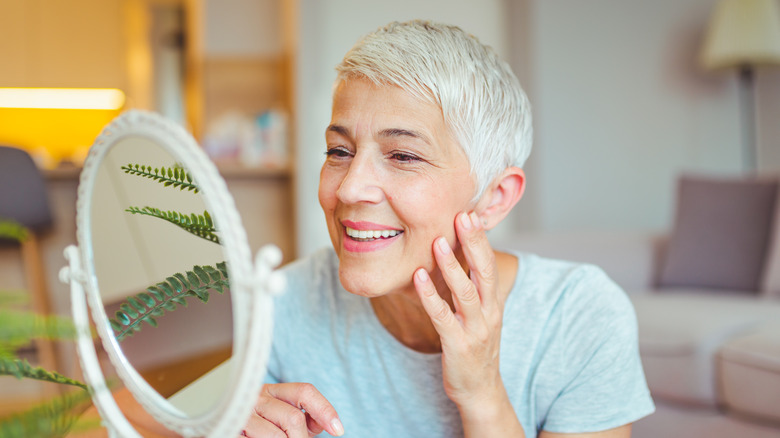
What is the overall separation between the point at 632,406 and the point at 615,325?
0.11 m

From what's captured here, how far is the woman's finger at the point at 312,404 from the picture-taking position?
0.68 metres

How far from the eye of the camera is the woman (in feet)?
2.57

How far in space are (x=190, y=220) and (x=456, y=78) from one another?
0.45m

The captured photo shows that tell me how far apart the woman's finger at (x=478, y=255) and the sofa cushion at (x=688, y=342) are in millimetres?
1037

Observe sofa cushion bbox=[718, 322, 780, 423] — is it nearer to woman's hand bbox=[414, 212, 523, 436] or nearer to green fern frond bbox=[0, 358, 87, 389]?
woman's hand bbox=[414, 212, 523, 436]

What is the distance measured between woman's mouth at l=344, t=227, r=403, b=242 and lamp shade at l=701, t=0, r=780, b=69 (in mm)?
3064

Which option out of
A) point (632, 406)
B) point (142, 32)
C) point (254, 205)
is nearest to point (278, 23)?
point (254, 205)

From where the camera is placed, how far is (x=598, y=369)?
893 mm

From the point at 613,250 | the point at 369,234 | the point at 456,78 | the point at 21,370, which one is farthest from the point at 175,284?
the point at 613,250

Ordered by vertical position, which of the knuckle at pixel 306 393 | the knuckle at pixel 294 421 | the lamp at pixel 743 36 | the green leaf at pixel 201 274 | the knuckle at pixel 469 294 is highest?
the lamp at pixel 743 36

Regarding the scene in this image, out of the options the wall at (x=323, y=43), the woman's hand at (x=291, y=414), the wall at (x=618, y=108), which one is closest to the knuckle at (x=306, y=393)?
the woman's hand at (x=291, y=414)

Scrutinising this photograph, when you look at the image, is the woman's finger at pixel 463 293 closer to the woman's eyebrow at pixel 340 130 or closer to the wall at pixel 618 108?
the woman's eyebrow at pixel 340 130

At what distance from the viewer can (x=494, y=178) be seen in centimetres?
92

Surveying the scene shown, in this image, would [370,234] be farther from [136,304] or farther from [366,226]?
[136,304]
